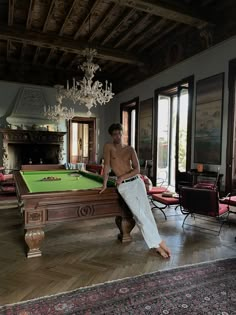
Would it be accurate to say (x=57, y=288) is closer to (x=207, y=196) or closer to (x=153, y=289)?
(x=153, y=289)

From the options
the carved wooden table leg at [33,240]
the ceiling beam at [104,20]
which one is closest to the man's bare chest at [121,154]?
the carved wooden table leg at [33,240]

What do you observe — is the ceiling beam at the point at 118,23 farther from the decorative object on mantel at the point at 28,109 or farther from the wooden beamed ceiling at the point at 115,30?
the decorative object on mantel at the point at 28,109

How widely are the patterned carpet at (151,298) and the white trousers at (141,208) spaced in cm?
54

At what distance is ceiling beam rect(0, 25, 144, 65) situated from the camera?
21.4 ft

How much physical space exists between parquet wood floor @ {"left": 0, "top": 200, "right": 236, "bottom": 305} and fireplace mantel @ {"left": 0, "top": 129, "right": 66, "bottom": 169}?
18.1 feet

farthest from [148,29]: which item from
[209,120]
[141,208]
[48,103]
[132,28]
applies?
[141,208]

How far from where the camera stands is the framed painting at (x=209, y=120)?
583 cm

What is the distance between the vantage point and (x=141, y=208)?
3180mm

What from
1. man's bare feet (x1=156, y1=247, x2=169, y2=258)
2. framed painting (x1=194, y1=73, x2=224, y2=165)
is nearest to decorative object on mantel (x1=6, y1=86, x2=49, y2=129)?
framed painting (x1=194, y1=73, x2=224, y2=165)

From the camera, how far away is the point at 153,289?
231 cm

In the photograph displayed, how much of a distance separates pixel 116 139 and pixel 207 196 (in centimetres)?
179

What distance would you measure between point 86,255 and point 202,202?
6.75ft

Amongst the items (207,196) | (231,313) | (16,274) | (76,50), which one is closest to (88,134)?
(76,50)

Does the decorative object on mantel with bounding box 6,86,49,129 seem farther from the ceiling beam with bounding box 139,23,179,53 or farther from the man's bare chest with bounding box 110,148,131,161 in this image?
the man's bare chest with bounding box 110,148,131,161
